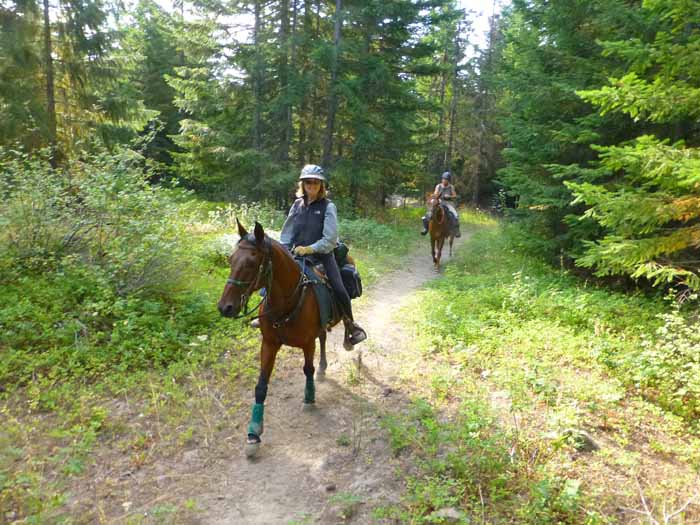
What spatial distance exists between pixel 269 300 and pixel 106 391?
302 cm

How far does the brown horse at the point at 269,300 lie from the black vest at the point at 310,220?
673 millimetres

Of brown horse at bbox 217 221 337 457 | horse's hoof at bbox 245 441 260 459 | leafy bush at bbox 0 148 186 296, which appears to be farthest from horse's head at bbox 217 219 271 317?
leafy bush at bbox 0 148 186 296

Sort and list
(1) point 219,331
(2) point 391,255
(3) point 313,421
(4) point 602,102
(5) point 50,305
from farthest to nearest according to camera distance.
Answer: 1. (2) point 391,255
2. (1) point 219,331
3. (5) point 50,305
4. (4) point 602,102
5. (3) point 313,421

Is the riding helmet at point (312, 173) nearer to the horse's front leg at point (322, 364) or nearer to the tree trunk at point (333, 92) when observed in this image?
the horse's front leg at point (322, 364)

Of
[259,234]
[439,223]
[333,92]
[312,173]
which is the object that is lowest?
[439,223]

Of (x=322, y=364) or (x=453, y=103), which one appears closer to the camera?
(x=322, y=364)

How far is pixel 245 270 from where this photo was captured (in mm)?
3912

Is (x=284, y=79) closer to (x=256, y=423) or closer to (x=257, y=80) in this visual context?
(x=257, y=80)

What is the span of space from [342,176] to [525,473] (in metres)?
17.7

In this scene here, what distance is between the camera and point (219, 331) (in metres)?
7.43

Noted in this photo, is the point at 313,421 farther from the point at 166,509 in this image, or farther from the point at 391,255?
the point at 391,255

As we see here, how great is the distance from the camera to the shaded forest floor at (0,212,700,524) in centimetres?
361

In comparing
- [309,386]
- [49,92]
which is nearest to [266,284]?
[309,386]

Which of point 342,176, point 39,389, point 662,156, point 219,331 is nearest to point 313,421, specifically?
point 219,331
